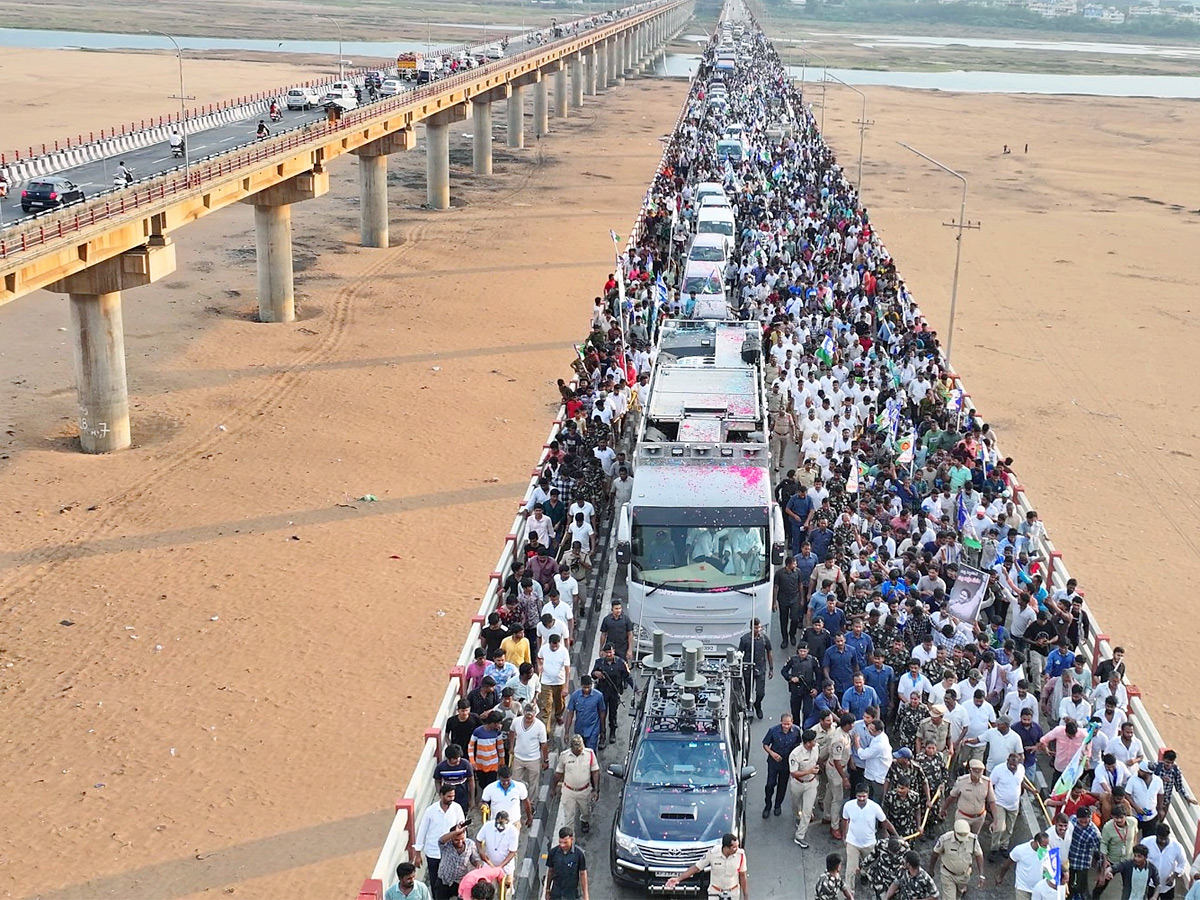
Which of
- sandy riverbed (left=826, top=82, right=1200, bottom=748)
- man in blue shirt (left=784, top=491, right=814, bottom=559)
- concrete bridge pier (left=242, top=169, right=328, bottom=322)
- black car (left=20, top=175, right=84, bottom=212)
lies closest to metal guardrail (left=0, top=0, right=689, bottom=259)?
black car (left=20, top=175, right=84, bottom=212)

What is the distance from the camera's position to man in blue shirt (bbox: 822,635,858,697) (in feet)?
47.6

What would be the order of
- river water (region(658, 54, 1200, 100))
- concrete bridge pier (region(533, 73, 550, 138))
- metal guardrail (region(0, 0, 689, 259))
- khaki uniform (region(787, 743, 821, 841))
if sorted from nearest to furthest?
khaki uniform (region(787, 743, 821, 841)) < metal guardrail (region(0, 0, 689, 259)) < concrete bridge pier (region(533, 73, 550, 138)) < river water (region(658, 54, 1200, 100))

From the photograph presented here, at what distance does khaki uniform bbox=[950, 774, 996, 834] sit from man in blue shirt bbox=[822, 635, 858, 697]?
1975mm

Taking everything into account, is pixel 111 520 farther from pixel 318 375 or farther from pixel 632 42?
pixel 632 42

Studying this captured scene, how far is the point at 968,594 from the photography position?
630 inches

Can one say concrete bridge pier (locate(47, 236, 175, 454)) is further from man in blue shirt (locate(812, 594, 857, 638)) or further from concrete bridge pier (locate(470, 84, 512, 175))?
concrete bridge pier (locate(470, 84, 512, 175))

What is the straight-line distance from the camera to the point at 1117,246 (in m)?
52.7

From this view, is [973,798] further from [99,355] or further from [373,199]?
[373,199]

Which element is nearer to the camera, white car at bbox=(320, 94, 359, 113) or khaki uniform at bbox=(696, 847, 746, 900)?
khaki uniform at bbox=(696, 847, 746, 900)

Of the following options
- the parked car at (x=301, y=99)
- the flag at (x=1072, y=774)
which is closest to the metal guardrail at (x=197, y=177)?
the parked car at (x=301, y=99)

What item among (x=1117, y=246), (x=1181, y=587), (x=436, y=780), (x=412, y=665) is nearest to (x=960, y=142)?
(x=1117, y=246)

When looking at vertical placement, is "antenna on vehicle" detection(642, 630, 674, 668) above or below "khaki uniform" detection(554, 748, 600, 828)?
above

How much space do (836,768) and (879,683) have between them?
4.07 ft

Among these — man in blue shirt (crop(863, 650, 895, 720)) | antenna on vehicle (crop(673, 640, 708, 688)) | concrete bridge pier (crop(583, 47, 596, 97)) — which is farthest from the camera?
concrete bridge pier (crop(583, 47, 596, 97))
